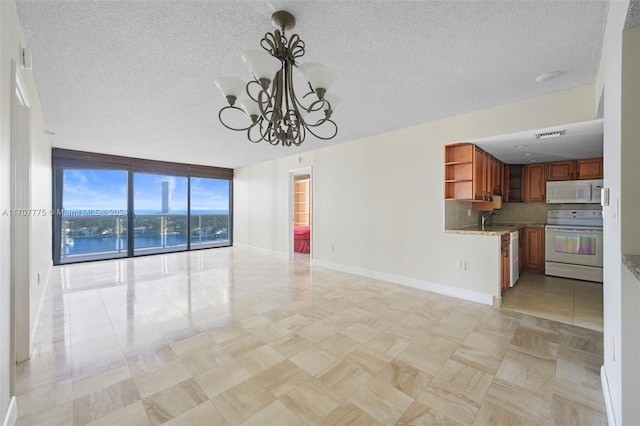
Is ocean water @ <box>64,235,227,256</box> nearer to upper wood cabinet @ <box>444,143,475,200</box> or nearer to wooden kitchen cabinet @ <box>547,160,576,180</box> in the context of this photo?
upper wood cabinet @ <box>444,143,475,200</box>

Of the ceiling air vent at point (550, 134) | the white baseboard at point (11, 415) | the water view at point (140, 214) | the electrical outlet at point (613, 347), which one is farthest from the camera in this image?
the water view at point (140, 214)

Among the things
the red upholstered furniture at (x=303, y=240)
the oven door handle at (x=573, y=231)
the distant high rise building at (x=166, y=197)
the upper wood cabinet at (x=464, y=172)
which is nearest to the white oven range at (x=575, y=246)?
the oven door handle at (x=573, y=231)

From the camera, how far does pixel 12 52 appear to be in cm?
162

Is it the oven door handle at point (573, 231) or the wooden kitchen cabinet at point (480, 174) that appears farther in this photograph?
the oven door handle at point (573, 231)

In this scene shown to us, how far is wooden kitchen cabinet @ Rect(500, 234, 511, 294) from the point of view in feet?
11.3

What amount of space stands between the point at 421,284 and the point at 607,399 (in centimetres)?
238

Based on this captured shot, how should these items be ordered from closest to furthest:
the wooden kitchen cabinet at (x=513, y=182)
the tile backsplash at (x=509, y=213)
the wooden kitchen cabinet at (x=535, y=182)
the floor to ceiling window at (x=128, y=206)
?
the tile backsplash at (x=509, y=213)
the wooden kitchen cabinet at (x=535, y=182)
the wooden kitchen cabinet at (x=513, y=182)
the floor to ceiling window at (x=128, y=206)

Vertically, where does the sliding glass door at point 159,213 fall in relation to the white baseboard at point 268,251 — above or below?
above

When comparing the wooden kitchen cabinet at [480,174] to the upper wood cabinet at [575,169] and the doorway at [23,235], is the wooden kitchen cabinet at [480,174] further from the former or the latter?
the doorway at [23,235]

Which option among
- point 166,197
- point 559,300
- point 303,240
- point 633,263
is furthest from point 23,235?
point 559,300

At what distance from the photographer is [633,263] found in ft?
3.45

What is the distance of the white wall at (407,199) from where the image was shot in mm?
3225

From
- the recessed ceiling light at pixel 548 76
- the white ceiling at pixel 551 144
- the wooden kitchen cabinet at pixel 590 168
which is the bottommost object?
the wooden kitchen cabinet at pixel 590 168

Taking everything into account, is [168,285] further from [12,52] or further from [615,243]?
[615,243]
